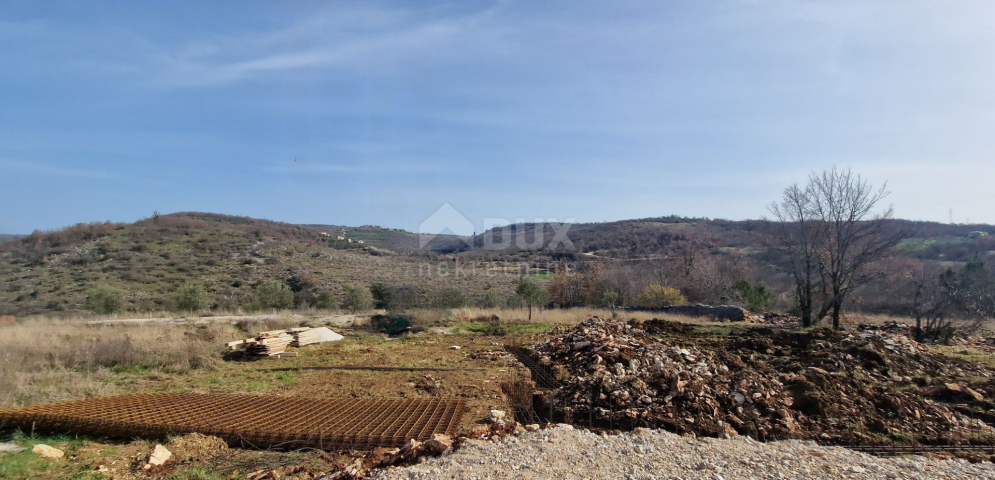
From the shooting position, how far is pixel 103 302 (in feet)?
75.0

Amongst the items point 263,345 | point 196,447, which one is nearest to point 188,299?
point 263,345

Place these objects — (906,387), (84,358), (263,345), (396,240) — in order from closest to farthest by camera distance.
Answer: (906,387)
(84,358)
(263,345)
(396,240)

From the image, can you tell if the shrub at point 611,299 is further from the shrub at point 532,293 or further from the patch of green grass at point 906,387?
the patch of green grass at point 906,387

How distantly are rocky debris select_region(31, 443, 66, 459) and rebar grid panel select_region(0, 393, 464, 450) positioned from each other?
60cm

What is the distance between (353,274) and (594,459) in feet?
123

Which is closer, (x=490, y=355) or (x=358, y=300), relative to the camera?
(x=490, y=355)

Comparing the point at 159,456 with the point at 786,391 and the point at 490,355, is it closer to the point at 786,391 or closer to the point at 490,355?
the point at 490,355

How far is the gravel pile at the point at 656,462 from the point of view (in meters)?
4.41

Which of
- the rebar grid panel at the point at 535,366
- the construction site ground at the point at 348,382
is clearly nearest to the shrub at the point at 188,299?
the construction site ground at the point at 348,382

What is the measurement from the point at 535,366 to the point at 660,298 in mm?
16645

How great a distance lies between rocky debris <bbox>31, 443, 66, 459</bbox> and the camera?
5.00 meters

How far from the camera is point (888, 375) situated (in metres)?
9.05

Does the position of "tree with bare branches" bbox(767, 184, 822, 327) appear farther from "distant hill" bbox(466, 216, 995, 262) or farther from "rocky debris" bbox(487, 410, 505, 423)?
"distant hill" bbox(466, 216, 995, 262)

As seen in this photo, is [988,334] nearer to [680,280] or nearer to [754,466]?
[680,280]
